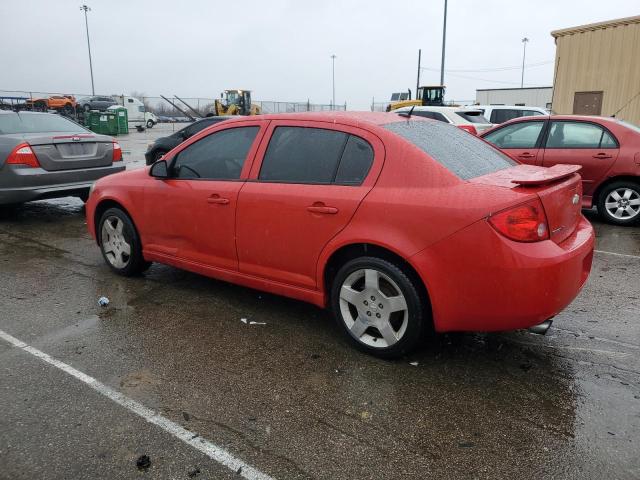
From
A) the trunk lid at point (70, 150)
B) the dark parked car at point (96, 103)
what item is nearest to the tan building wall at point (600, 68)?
the trunk lid at point (70, 150)

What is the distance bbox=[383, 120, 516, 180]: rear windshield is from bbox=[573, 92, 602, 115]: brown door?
12193mm

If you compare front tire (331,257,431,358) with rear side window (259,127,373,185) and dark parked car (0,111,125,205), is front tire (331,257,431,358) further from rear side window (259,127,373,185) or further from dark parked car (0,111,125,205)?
dark parked car (0,111,125,205)

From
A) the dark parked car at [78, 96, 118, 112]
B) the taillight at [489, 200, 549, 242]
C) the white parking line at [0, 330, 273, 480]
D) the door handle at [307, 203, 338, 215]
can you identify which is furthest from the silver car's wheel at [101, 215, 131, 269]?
the dark parked car at [78, 96, 118, 112]

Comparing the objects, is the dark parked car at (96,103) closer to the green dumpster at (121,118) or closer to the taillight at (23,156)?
the green dumpster at (121,118)

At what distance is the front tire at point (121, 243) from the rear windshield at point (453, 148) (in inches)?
106

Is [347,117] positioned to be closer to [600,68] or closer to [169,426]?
[169,426]

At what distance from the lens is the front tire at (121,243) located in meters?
4.93

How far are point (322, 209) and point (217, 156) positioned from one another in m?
1.27

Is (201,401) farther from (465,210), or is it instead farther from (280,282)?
(465,210)

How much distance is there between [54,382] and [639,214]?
7.35 m

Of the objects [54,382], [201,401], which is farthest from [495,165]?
[54,382]

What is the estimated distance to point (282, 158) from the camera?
387cm

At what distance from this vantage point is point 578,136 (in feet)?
24.7

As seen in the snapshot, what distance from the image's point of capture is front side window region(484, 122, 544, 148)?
25.9 ft
